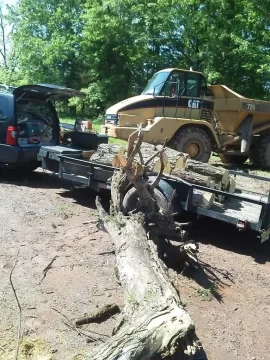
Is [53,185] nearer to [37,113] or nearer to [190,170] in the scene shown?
[37,113]

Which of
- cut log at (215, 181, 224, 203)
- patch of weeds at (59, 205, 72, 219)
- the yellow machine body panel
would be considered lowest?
patch of weeds at (59, 205, 72, 219)

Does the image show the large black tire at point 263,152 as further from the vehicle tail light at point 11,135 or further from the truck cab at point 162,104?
the vehicle tail light at point 11,135

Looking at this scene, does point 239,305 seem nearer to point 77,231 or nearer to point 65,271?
point 65,271

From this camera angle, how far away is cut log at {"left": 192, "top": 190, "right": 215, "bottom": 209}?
19.4 feet

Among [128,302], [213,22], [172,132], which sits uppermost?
[213,22]

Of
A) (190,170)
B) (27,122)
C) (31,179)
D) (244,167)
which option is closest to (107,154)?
(190,170)

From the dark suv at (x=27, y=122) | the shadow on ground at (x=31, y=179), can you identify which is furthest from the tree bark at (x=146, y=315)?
the shadow on ground at (x=31, y=179)

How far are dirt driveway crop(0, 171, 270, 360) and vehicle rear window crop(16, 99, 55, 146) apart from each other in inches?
83.0

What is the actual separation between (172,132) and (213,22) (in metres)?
14.6

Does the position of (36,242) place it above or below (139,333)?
below

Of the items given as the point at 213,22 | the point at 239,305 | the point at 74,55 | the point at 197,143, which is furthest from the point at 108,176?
the point at 74,55

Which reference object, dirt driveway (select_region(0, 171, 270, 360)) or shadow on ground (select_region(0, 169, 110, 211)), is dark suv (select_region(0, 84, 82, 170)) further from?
dirt driveway (select_region(0, 171, 270, 360))

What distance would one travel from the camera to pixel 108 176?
6945mm

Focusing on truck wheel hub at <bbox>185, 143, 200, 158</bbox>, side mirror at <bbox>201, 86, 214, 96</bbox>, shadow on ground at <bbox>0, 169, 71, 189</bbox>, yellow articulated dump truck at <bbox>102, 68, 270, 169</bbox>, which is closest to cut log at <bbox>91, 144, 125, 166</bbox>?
shadow on ground at <bbox>0, 169, 71, 189</bbox>
